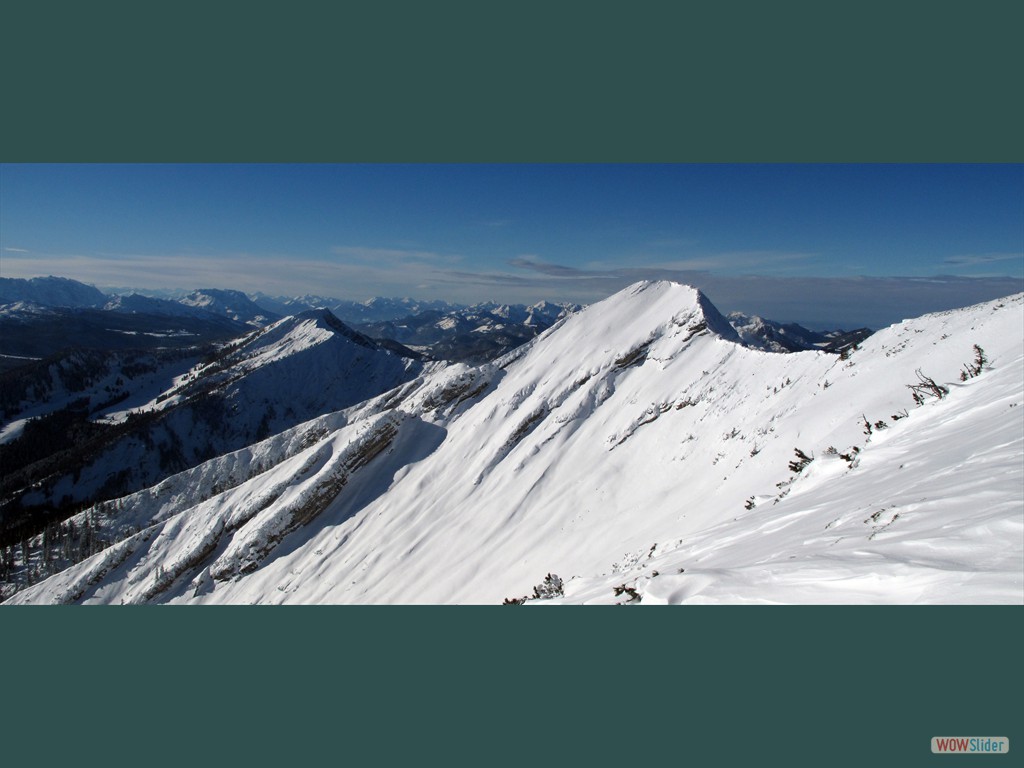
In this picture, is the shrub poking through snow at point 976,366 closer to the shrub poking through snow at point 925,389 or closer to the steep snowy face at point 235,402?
the shrub poking through snow at point 925,389

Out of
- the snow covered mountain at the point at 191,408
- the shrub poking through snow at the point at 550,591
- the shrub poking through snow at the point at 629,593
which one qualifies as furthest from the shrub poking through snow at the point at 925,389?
the snow covered mountain at the point at 191,408

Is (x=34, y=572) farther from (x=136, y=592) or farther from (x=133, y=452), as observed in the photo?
(x=133, y=452)

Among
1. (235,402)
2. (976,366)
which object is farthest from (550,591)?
(235,402)

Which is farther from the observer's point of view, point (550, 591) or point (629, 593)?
point (550, 591)

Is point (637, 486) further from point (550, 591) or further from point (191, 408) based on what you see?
point (191, 408)

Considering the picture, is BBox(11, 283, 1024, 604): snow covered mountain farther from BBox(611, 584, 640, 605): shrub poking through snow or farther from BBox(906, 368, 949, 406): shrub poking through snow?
BBox(906, 368, 949, 406): shrub poking through snow
